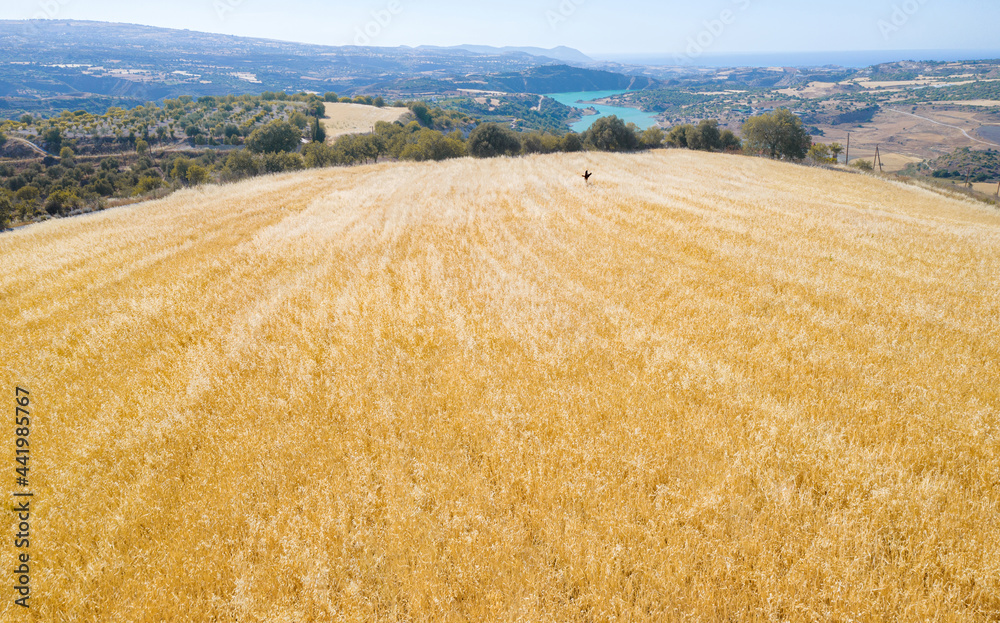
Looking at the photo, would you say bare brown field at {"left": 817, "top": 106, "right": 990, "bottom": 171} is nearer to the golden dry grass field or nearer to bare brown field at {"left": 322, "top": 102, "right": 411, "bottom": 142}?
the golden dry grass field

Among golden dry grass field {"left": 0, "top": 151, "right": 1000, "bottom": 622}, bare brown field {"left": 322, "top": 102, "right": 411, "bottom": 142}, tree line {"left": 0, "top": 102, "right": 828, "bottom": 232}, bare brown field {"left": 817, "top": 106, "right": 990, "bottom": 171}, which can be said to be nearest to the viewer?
golden dry grass field {"left": 0, "top": 151, "right": 1000, "bottom": 622}

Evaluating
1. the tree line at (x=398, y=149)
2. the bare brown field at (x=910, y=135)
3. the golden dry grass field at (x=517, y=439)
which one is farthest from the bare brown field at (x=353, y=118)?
the bare brown field at (x=910, y=135)

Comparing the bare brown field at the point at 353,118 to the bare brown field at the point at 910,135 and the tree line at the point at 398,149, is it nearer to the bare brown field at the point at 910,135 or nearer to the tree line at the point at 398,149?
the tree line at the point at 398,149

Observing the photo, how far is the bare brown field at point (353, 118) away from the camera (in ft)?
401

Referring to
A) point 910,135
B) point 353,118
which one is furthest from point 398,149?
point 910,135

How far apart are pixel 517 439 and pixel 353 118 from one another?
518ft

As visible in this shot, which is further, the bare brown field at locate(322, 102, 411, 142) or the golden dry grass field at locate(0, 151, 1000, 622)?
the bare brown field at locate(322, 102, 411, 142)

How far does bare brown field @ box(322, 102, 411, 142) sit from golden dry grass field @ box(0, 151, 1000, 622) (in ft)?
393

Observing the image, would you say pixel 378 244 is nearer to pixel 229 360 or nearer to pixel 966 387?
pixel 229 360

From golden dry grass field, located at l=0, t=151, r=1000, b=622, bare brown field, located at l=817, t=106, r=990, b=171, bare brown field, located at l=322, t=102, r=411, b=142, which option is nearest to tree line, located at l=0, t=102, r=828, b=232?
bare brown field, located at l=322, t=102, r=411, b=142

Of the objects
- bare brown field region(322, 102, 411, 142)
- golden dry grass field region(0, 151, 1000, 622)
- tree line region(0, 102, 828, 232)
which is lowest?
golden dry grass field region(0, 151, 1000, 622)

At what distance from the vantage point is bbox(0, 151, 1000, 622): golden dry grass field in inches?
127

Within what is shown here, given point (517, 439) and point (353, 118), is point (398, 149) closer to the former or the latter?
point (517, 439)

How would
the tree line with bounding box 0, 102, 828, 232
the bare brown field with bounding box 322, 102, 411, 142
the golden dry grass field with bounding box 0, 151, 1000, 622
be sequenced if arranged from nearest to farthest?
the golden dry grass field with bounding box 0, 151, 1000, 622
the tree line with bounding box 0, 102, 828, 232
the bare brown field with bounding box 322, 102, 411, 142
